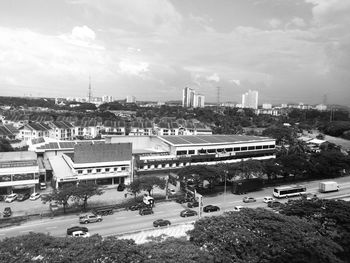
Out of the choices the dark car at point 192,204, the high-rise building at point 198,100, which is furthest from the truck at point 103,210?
the high-rise building at point 198,100

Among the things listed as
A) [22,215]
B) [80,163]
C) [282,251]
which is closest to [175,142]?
[80,163]

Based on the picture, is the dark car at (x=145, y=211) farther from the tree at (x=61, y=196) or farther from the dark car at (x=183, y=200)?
the tree at (x=61, y=196)

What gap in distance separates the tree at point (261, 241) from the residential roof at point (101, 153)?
49.5 feet

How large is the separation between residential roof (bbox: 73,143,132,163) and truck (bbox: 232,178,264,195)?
33.2 feet

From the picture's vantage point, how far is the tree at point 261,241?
12609mm

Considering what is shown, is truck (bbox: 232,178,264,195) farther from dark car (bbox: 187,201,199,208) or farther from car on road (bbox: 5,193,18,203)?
car on road (bbox: 5,193,18,203)

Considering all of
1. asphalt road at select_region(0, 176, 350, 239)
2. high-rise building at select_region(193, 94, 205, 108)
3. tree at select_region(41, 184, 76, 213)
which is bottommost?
asphalt road at select_region(0, 176, 350, 239)

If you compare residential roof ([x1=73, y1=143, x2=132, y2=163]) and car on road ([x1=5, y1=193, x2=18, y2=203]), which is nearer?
car on road ([x1=5, y1=193, x2=18, y2=203])

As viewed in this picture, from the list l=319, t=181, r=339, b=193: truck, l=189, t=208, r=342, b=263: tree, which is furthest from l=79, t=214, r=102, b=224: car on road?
l=319, t=181, r=339, b=193: truck

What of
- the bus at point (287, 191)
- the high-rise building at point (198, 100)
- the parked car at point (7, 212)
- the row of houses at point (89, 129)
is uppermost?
the high-rise building at point (198, 100)

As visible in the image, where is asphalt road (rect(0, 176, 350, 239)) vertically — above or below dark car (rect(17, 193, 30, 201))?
below

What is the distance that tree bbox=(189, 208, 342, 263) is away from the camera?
1261 cm

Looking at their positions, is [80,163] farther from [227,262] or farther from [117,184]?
[227,262]

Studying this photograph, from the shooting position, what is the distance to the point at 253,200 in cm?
2438
